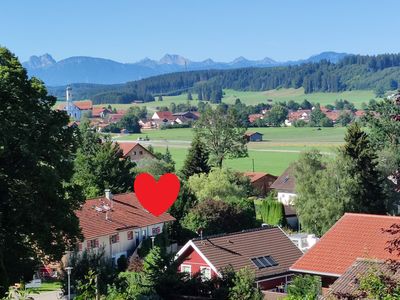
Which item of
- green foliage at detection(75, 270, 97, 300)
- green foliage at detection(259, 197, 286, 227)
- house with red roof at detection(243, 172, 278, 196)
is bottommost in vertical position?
house with red roof at detection(243, 172, 278, 196)

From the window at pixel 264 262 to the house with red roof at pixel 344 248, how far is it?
317 centimetres

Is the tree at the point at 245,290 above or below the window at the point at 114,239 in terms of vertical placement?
above

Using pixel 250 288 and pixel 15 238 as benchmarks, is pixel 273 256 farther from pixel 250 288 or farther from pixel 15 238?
pixel 15 238

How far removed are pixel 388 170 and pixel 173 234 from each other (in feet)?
45.4

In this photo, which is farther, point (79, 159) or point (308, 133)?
point (308, 133)

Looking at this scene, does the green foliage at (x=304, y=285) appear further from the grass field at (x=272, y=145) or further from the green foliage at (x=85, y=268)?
the grass field at (x=272, y=145)

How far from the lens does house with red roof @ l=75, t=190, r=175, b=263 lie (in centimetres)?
3581

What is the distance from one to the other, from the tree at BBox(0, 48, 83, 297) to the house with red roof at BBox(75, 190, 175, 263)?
1237cm

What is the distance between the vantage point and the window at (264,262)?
29.0 m

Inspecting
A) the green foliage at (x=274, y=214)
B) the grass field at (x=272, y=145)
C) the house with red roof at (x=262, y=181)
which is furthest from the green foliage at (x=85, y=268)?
the grass field at (x=272, y=145)

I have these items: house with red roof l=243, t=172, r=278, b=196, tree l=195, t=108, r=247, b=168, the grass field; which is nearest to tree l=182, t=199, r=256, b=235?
house with red roof l=243, t=172, r=278, b=196

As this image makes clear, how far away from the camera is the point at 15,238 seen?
69.3 feet

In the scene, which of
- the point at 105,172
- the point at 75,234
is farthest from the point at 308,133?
the point at 75,234

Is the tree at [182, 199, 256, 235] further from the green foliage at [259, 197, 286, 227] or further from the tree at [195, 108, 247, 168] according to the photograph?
the tree at [195, 108, 247, 168]
